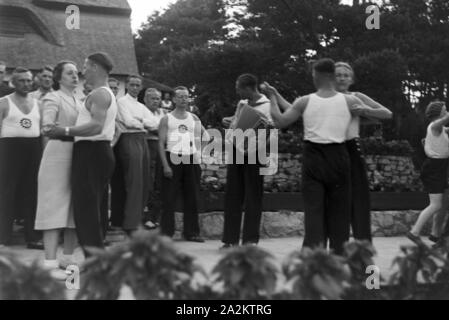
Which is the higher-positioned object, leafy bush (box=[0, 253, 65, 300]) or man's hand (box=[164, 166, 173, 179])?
man's hand (box=[164, 166, 173, 179])

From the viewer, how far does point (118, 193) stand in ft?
22.8

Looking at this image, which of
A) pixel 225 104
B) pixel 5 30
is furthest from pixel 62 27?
pixel 225 104

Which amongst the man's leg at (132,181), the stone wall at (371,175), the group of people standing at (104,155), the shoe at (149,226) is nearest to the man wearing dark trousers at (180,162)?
the shoe at (149,226)

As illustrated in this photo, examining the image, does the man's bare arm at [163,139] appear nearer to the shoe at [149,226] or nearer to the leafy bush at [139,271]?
the shoe at [149,226]

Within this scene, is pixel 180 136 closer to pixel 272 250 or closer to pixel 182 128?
pixel 182 128

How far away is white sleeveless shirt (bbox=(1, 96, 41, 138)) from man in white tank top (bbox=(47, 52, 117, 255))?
6.49ft

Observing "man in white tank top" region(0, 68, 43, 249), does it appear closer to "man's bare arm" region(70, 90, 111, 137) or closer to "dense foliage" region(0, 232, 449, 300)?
"man's bare arm" region(70, 90, 111, 137)

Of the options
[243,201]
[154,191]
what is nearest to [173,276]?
[243,201]

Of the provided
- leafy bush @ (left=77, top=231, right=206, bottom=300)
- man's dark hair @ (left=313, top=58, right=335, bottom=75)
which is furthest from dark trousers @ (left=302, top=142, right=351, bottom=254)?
leafy bush @ (left=77, top=231, right=206, bottom=300)

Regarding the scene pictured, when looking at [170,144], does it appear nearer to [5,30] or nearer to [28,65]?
[28,65]

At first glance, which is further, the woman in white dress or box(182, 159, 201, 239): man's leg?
box(182, 159, 201, 239): man's leg

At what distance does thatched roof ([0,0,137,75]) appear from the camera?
26922mm

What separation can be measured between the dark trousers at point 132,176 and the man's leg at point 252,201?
1095 mm

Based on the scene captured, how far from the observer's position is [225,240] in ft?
22.6
